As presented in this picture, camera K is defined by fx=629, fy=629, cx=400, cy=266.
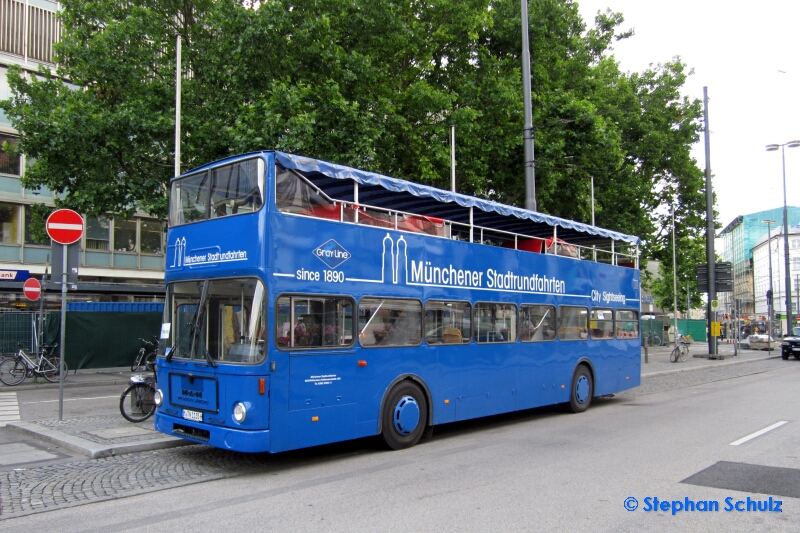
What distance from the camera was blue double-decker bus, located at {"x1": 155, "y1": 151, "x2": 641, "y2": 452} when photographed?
743 centimetres

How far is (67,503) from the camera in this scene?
6.28m

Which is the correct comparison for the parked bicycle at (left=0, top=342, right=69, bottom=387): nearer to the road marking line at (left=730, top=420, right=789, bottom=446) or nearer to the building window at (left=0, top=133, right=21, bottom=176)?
the building window at (left=0, top=133, right=21, bottom=176)

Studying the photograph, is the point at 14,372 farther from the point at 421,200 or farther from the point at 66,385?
the point at 421,200

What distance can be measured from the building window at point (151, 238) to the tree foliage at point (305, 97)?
1607cm

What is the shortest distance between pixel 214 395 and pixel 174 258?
2.09 m

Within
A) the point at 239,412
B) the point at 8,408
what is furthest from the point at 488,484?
the point at 8,408

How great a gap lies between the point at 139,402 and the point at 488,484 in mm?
6538

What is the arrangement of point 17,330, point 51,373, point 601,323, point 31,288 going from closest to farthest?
1. point 601,323
2. point 31,288
3. point 51,373
4. point 17,330

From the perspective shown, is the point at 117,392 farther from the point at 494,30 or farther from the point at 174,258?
the point at 494,30

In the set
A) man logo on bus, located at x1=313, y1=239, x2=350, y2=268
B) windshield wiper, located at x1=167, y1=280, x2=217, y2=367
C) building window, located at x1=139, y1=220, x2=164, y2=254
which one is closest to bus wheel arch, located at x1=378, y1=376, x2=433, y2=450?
man logo on bus, located at x1=313, y1=239, x2=350, y2=268

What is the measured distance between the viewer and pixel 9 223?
30.2 m

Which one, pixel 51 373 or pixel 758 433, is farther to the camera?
pixel 51 373

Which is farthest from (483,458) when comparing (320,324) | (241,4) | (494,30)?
(494,30)

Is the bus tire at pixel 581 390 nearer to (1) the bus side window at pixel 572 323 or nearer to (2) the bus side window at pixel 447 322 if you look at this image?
(1) the bus side window at pixel 572 323
